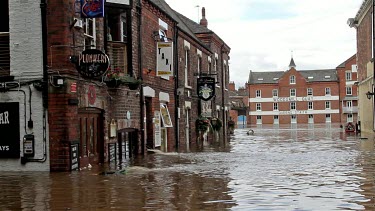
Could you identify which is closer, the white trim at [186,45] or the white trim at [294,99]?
the white trim at [186,45]

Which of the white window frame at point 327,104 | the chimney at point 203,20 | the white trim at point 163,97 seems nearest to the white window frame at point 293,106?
the white window frame at point 327,104

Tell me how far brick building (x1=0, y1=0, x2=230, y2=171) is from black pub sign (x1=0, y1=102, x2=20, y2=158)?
1.0 inches

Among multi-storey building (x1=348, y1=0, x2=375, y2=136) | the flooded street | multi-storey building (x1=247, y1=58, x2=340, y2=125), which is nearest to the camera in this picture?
the flooded street

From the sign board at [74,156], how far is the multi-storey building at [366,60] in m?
28.8

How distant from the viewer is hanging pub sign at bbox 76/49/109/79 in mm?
13414

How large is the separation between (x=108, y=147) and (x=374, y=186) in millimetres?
8568

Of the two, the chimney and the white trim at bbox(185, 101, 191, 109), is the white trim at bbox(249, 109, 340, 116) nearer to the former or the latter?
the chimney

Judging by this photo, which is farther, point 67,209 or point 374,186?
point 374,186

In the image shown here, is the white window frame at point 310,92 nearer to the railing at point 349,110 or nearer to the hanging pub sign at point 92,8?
the railing at point 349,110

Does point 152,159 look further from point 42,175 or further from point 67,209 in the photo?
point 67,209

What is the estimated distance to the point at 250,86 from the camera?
295 ft

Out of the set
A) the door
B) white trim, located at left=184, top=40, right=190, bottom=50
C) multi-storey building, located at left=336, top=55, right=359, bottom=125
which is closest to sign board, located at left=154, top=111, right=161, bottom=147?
the door

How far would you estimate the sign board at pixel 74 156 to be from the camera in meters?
13.5

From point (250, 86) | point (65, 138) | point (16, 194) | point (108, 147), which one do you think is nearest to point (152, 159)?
point (108, 147)
